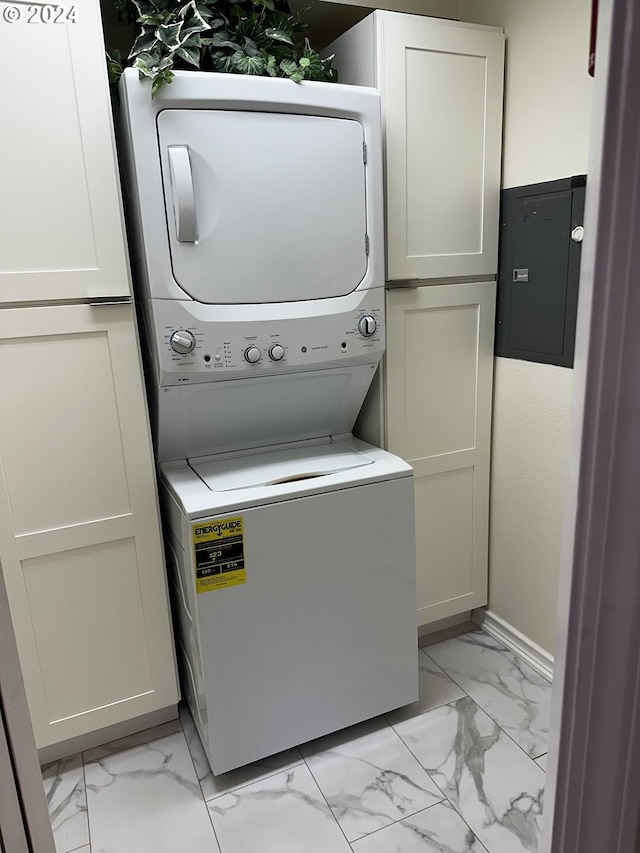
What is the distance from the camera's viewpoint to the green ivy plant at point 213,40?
1.43m

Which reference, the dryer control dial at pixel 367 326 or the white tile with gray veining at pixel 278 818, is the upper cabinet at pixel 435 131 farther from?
the white tile with gray veining at pixel 278 818

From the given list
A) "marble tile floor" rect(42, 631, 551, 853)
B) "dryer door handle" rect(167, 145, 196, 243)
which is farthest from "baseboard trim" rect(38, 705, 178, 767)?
"dryer door handle" rect(167, 145, 196, 243)

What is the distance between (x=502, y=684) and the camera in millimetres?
2027

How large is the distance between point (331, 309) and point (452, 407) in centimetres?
61

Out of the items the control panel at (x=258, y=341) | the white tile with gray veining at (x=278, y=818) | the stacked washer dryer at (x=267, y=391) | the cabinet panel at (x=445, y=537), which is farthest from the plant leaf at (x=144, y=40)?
the white tile with gray veining at (x=278, y=818)

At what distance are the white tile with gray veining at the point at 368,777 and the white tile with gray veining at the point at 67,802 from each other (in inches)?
24.7

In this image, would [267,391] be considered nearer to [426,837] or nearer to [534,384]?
[534,384]

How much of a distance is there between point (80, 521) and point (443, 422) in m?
1.19

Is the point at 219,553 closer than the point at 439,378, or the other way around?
the point at 219,553

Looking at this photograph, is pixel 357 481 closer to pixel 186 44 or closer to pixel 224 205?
pixel 224 205

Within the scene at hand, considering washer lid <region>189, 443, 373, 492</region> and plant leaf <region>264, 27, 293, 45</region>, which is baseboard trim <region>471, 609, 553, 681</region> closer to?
washer lid <region>189, 443, 373, 492</region>

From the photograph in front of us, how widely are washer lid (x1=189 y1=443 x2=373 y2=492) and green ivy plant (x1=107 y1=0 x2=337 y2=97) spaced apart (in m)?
0.98

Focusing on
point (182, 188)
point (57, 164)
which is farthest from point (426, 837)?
point (57, 164)

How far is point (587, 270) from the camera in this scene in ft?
1.68
